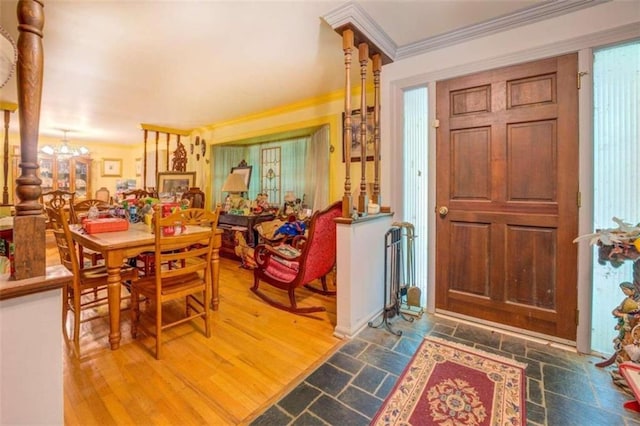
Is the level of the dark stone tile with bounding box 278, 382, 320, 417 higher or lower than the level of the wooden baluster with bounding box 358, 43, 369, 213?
lower

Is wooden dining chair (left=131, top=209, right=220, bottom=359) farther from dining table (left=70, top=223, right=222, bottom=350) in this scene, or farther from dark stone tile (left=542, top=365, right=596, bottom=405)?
dark stone tile (left=542, top=365, right=596, bottom=405)

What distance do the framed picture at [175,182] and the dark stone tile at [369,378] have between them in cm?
500

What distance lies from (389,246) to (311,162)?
2171 millimetres

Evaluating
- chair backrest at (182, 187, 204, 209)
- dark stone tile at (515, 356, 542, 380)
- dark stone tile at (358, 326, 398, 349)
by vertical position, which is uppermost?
chair backrest at (182, 187, 204, 209)

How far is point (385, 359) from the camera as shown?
192cm

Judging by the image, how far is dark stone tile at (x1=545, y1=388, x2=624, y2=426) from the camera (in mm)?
1407

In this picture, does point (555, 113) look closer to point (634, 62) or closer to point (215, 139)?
point (634, 62)

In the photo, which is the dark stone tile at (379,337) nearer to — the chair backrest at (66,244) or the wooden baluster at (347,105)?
the wooden baluster at (347,105)

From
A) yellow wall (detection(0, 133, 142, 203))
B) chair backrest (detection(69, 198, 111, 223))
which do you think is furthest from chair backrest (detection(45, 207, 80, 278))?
yellow wall (detection(0, 133, 142, 203))

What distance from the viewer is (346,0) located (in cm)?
195

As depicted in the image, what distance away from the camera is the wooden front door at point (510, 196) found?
2.05 m

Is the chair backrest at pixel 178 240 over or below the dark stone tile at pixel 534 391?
over

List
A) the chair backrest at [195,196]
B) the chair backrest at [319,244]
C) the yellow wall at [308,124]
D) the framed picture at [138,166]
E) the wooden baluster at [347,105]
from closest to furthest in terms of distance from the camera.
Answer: the wooden baluster at [347,105] → the chair backrest at [319,244] → the yellow wall at [308,124] → the chair backrest at [195,196] → the framed picture at [138,166]

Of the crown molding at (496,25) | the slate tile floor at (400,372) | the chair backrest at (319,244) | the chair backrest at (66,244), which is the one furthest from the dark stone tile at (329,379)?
the crown molding at (496,25)
